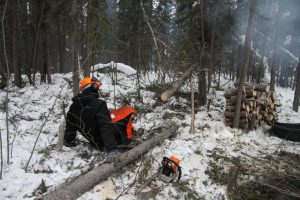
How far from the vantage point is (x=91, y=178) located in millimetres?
4105

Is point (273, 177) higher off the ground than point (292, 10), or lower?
lower

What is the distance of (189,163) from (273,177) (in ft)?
4.95

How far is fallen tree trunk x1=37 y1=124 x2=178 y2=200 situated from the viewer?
11.8 ft

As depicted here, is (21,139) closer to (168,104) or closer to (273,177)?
(273,177)

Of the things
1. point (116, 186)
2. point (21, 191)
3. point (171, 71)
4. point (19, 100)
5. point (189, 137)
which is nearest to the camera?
point (21, 191)

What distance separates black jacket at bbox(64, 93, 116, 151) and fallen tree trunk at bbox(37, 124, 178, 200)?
356 mm

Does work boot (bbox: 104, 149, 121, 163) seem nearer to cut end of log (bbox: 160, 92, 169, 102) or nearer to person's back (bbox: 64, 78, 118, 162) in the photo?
person's back (bbox: 64, 78, 118, 162)

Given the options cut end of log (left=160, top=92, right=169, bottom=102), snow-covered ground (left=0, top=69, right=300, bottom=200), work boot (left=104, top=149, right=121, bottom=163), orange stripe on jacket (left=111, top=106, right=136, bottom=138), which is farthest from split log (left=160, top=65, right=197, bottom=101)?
work boot (left=104, top=149, right=121, bottom=163)

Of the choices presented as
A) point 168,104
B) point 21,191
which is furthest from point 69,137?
point 168,104

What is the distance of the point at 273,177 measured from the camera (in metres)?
4.52

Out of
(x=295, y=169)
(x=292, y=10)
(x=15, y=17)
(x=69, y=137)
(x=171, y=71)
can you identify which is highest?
(x=292, y=10)

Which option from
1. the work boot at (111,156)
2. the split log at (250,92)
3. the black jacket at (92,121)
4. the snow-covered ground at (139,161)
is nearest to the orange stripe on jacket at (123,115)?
the black jacket at (92,121)

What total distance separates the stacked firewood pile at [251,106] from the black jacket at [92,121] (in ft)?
15.0

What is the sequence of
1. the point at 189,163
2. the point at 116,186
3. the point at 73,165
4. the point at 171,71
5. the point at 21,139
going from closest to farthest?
the point at 116,186
the point at 73,165
the point at 189,163
the point at 21,139
the point at 171,71
